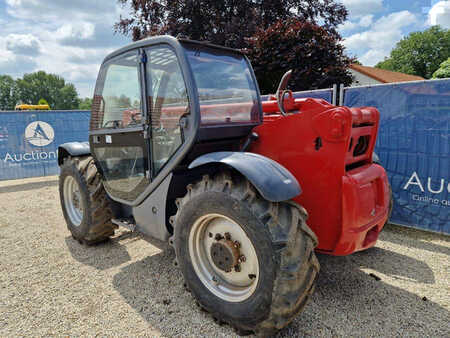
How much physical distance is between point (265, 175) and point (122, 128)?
1.79 m

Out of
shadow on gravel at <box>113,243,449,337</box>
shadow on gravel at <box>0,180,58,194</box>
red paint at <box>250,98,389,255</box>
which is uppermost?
red paint at <box>250,98,389,255</box>

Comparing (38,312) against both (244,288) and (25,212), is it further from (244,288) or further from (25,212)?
(25,212)

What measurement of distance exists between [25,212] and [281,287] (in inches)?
219

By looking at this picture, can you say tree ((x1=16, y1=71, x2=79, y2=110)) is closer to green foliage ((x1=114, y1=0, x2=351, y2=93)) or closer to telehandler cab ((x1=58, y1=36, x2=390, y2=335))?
green foliage ((x1=114, y1=0, x2=351, y2=93))

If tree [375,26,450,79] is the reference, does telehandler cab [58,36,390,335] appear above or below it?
below

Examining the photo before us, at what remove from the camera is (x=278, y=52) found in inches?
388

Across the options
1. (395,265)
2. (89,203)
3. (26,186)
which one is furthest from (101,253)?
(26,186)

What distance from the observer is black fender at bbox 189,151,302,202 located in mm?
2012

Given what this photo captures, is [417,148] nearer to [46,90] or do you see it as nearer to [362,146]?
[362,146]

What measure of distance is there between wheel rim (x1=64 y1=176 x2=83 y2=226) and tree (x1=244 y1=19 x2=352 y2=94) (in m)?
7.48

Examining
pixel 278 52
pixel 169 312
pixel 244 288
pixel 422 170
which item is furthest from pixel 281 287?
pixel 278 52

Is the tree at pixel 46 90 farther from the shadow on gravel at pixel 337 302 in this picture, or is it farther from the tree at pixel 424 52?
the shadow on gravel at pixel 337 302

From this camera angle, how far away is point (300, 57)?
9680 millimetres

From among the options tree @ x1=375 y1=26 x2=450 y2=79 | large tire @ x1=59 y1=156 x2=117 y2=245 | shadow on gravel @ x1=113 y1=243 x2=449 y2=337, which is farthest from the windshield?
tree @ x1=375 y1=26 x2=450 y2=79
